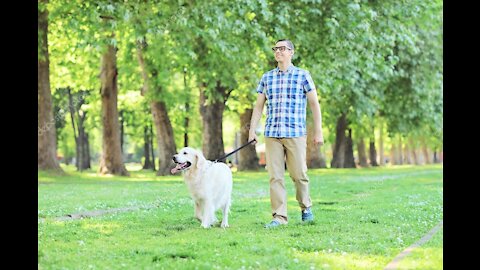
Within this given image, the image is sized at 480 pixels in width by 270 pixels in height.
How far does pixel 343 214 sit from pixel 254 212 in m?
1.64

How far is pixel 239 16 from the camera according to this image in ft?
65.4

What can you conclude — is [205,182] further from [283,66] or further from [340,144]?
[340,144]

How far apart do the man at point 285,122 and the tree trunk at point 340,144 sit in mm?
32483

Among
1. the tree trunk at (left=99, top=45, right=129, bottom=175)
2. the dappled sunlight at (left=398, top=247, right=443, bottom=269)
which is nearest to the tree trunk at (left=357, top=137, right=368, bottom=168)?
the tree trunk at (left=99, top=45, right=129, bottom=175)

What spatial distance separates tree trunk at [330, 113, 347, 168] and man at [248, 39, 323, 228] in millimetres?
32483

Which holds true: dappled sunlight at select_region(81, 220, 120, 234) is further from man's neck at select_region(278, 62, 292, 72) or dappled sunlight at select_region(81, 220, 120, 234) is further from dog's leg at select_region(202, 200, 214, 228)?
man's neck at select_region(278, 62, 292, 72)

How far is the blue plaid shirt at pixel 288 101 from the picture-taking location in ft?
32.2

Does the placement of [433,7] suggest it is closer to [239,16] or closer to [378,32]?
[378,32]

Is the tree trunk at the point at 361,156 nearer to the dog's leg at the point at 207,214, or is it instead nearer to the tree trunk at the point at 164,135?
the tree trunk at the point at 164,135

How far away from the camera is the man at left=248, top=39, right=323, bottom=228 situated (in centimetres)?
Answer: 980

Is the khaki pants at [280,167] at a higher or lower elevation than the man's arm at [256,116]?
lower

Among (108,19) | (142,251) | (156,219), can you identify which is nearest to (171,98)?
(108,19)

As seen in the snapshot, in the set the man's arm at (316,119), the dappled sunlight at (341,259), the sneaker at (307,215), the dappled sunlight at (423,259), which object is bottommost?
the dappled sunlight at (341,259)

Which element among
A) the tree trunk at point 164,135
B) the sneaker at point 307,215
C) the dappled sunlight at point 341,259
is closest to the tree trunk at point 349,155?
the tree trunk at point 164,135
